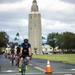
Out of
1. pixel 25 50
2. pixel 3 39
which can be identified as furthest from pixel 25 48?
pixel 3 39

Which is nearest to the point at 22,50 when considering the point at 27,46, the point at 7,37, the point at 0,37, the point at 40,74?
the point at 27,46

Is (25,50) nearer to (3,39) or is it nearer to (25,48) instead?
(25,48)

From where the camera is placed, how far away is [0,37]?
16738cm

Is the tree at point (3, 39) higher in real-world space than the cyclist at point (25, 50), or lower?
higher

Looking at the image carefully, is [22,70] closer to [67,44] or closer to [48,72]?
[48,72]

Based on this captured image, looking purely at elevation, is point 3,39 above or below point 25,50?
above

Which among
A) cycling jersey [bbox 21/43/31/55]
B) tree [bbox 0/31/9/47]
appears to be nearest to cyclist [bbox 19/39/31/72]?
cycling jersey [bbox 21/43/31/55]

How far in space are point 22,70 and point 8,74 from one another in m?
4.12

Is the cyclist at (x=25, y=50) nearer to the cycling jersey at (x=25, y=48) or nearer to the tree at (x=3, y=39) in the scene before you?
the cycling jersey at (x=25, y=48)

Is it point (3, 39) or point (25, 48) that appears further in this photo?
point (3, 39)

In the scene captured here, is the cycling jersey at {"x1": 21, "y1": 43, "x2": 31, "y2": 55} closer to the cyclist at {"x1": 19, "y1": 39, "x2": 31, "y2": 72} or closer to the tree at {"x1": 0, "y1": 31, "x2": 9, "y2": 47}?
the cyclist at {"x1": 19, "y1": 39, "x2": 31, "y2": 72}

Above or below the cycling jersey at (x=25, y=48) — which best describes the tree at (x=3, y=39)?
above

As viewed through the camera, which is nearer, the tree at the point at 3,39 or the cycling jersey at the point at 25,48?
the cycling jersey at the point at 25,48

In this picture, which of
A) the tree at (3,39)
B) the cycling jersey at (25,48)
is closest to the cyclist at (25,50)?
the cycling jersey at (25,48)
